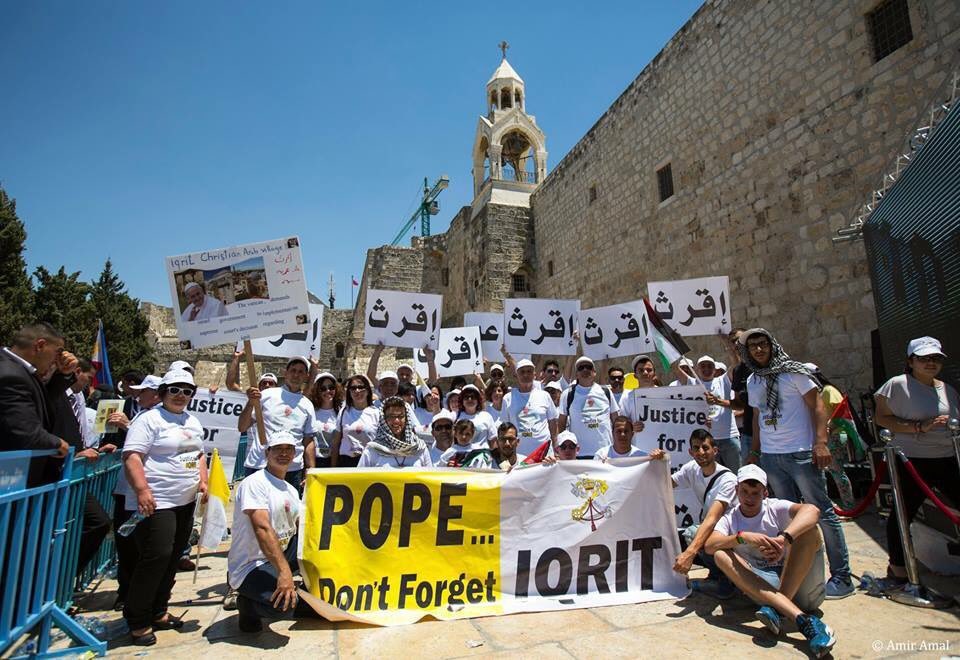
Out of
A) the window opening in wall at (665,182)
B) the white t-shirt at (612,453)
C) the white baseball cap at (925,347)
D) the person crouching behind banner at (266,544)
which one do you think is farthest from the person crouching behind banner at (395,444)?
the window opening in wall at (665,182)

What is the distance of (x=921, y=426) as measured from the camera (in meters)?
3.71

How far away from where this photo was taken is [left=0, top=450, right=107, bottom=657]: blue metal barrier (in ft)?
8.13

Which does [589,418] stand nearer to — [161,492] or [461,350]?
[161,492]

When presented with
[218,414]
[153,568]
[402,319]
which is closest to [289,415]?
[153,568]

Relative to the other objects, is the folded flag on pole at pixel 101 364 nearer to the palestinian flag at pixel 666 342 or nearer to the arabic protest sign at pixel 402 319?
the arabic protest sign at pixel 402 319

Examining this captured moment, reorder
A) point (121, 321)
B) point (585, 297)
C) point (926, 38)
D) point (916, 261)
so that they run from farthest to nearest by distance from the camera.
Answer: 1. point (121, 321)
2. point (585, 297)
3. point (926, 38)
4. point (916, 261)

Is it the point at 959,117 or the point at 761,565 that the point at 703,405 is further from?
the point at 959,117

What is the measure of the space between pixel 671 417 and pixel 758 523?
207 centimetres

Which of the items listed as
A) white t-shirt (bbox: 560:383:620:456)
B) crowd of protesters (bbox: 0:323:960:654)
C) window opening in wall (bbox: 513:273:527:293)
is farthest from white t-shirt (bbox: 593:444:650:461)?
window opening in wall (bbox: 513:273:527:293)

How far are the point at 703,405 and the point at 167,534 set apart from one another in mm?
4751

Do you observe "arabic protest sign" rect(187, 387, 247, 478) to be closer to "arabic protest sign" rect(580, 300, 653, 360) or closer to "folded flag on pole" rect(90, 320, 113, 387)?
"folded flag on pole" rect(90, 320, 113, 387)

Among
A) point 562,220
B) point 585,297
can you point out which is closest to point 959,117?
point 585,297

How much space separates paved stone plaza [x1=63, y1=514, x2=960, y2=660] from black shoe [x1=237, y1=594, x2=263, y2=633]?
2.2 inches

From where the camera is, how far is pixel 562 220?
58.3ft
